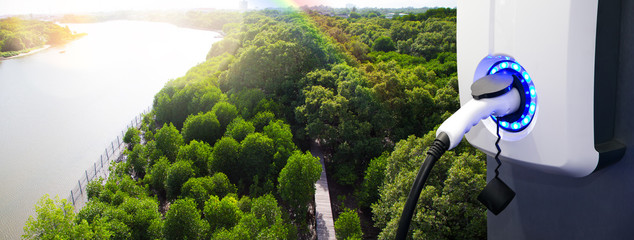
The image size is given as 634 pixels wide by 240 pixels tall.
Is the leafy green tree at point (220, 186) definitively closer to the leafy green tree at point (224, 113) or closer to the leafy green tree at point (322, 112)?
the leafy green tree at point (322, 112)

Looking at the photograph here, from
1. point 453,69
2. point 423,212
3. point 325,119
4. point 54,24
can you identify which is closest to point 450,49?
point 453,69

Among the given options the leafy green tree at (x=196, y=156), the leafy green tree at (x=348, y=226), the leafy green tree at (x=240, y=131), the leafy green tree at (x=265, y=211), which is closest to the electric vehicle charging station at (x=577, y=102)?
the leafy green tree at (x=348, y=226)

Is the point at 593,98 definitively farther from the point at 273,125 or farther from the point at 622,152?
the point at 273,125

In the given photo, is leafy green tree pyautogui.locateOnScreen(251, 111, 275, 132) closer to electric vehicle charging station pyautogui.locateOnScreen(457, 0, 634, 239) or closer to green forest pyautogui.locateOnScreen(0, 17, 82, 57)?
electric vehicle charging station pyautogui.locateOnScreen(457, 0, 634, 239)

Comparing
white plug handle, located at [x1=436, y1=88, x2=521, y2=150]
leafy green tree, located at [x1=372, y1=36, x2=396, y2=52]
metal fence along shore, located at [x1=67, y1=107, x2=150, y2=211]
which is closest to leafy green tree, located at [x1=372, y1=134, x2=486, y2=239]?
white plug handle, located at [x1=436, y1=88, x2=521, y2=150]

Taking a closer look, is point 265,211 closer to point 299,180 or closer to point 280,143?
point 299,180

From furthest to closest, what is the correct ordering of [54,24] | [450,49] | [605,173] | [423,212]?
[54,24] → [450,49] → [423,212] → [605,173]
